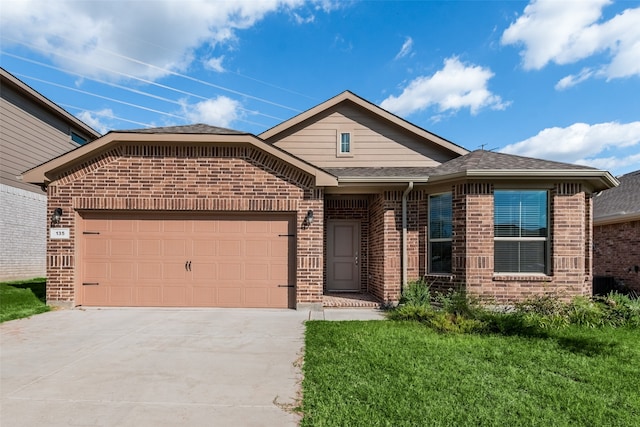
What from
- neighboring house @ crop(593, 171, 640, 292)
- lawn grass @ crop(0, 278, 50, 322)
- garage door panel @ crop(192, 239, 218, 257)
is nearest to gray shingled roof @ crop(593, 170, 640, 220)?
neighboring house @ crop(593, 171, 640, 292)

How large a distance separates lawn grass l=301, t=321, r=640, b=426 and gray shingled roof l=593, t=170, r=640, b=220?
24.4 ft

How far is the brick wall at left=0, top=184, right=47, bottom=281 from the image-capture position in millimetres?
12219

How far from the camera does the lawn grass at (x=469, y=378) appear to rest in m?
3.37

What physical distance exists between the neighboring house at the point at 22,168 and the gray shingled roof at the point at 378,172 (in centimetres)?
1116

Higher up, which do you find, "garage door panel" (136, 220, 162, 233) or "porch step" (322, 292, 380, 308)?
"garage door panel" (136, 220, 162, 233)

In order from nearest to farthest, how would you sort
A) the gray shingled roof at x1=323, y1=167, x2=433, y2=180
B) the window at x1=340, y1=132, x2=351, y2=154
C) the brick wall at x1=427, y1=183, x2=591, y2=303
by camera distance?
the brick wall at x1=427, y1=183, x2=591, y2=303 < the gray shingled roof at x1=323, y1=167, x2=433, y2=180 < the window at x1=340, y1=132, x2=351, y2=154

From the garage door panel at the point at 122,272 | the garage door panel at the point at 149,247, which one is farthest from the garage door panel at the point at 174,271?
the garage door panel at the point at 122,272

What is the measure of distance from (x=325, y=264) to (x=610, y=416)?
25.8 ft

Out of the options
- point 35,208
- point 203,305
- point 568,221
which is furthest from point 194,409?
point 35,208

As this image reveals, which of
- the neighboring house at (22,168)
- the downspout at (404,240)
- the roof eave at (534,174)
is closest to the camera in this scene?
the roof eave at (534,174)

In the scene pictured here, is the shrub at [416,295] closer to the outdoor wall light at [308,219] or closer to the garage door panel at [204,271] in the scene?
the outdoor wall light at [308,219]

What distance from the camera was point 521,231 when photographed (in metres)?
8.21

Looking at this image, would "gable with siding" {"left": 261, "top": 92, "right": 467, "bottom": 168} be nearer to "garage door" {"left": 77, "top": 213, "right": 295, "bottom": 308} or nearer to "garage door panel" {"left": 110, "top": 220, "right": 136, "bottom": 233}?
"garage door" {"left": 77, "top": 213, "right": 295, "bottom": 308}

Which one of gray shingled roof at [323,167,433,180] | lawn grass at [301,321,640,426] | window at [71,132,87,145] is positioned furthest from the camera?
window at [71,132,87,145]
